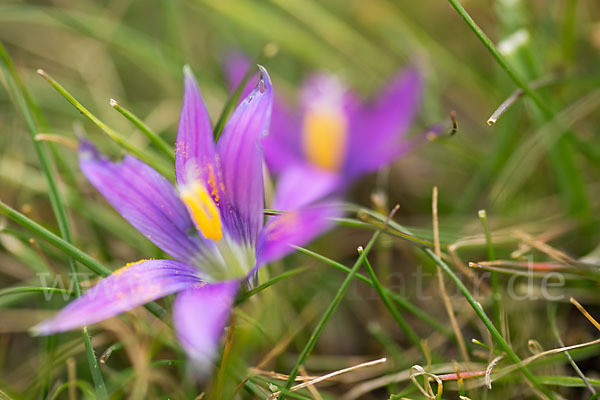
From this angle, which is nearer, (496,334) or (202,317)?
(202,317)

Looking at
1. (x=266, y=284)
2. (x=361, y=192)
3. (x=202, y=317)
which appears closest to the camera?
(x=202, y=317)

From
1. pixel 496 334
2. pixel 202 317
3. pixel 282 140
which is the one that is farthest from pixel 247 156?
pixel 282 140

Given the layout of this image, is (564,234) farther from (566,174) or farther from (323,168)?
(323,168)

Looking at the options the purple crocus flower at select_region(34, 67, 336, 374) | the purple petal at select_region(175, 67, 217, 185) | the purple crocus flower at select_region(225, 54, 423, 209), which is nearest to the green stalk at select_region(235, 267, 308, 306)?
the purple crocus flower at select_region(34, 67, 336, 374)

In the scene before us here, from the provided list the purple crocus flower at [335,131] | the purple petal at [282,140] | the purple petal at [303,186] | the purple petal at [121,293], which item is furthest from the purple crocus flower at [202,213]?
the purple petal at [282,140]

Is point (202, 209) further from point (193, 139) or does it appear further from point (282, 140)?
point (282, 140)

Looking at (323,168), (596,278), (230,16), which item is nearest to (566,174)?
(596,278)

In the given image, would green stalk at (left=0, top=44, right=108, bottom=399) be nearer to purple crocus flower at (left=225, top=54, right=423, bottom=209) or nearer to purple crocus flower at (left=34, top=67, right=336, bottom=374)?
purple crocus flower at (left=34, top=67, right=336, bottom=374)
